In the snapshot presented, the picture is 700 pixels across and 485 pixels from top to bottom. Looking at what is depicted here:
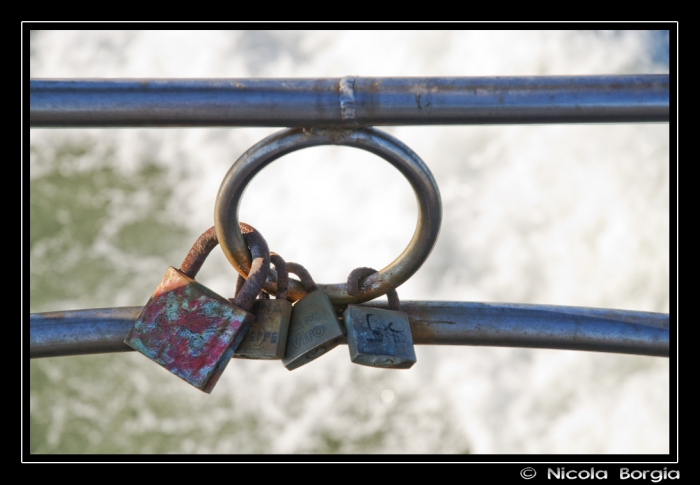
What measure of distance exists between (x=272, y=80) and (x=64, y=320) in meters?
0.46

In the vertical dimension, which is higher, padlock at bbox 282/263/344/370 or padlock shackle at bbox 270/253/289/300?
padlock shackle at bbox 270/253/289/300

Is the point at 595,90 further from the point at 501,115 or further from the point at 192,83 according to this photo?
the point at 192,83

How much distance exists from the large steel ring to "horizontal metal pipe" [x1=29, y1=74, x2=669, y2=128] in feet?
0.11

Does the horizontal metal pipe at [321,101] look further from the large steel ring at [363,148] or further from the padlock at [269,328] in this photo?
the padlock at [269,328]

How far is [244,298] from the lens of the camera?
3.51 ft

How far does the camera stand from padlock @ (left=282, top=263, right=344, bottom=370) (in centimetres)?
107

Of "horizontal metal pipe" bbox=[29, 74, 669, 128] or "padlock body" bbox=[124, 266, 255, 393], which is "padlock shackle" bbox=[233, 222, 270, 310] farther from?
"horizontal metal pipe" bbox=[29, 74, 669, 128]

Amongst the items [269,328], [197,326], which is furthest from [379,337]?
[197,326]

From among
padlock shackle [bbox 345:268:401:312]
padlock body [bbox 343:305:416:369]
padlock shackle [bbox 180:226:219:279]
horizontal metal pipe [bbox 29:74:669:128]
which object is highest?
horizontal metal pipe [bbox 29:74:669:128]

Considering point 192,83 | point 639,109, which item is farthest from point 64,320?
point 639,109

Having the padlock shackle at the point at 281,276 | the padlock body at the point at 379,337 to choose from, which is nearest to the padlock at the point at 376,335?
the padlock body at the point at 379,337

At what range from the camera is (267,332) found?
3.53 ft

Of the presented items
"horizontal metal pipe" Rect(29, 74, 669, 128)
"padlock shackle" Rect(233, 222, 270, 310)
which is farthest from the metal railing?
"padlock shackle" Rect(233, 222, 270, 310)

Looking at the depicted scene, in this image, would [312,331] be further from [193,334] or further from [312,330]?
[193,334]
